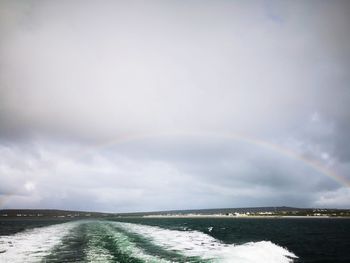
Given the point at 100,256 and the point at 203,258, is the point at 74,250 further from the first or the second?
the point at 203,258

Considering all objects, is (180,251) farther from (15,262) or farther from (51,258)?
(15,262)

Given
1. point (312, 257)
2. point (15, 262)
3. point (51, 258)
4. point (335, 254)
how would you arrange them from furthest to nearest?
point (335, 254)
point (312, 257)
point (51, 258)
point (15, 262)

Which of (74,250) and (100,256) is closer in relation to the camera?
(100,256)

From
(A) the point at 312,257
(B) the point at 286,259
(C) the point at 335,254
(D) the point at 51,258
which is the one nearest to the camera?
(D) the point at 51,258

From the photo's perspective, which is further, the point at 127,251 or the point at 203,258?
the point at 127,251

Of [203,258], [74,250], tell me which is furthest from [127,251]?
[203,258]

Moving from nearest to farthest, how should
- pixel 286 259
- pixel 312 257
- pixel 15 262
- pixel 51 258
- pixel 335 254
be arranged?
pixel 15 262 < pixel 51 258 < pixel 286 259 < pixel 312 257 < pixel 335 254

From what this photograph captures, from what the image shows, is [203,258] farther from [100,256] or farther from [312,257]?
[312,257]

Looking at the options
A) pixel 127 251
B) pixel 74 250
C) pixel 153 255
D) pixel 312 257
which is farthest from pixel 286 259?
pixel 74 250

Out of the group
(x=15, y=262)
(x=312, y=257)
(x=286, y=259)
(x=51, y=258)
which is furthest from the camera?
(x=312, y=257)
